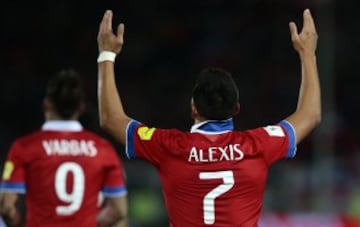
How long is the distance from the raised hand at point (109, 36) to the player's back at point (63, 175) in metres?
1.23

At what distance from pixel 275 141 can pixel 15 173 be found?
1.56m

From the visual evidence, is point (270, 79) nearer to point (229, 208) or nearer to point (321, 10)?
point (321, 10)

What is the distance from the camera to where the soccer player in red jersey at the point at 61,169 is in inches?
215

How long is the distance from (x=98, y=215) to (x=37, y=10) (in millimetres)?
9289

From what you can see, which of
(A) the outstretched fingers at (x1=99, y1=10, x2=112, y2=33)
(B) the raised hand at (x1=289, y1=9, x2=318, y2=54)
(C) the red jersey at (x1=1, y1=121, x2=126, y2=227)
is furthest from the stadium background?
(A) the outstretched fingers at (x1=99, y1=10, x2=112, y2=33)

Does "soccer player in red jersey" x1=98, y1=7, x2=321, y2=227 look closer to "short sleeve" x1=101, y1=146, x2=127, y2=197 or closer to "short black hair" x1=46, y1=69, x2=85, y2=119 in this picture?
"short black hair" x1=46, y1=69, x2=85, y2=119

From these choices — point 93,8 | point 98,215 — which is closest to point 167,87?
point 93,8

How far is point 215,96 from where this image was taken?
424 centimetres

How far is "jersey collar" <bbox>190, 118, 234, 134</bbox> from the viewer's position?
4.30 meters

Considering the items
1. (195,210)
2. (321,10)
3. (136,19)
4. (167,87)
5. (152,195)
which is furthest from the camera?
(136,19)

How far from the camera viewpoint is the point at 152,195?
1074cm

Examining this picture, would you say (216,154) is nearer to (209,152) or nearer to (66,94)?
(209,152)

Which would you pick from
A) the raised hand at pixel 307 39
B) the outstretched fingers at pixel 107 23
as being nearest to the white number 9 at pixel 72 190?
the outstretched fingers at pixel 107 23

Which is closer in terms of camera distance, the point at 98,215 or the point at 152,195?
the point at 98,215
